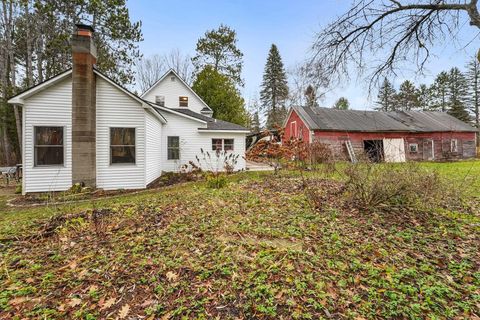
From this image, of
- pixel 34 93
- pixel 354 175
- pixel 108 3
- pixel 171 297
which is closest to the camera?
pixel 171 297

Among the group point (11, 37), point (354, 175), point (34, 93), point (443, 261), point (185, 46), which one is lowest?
point (443, 261)

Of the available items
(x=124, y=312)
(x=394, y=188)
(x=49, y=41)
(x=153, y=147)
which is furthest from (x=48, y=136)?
(x=394, y=188)

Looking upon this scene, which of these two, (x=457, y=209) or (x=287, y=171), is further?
(x=287, y=171)

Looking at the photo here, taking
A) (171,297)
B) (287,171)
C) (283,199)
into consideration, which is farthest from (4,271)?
(287,171)

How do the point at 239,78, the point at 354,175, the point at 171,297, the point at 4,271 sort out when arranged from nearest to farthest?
→ the point at 171,297, the point at 4,271, the point at 354,175, the point at 239,78

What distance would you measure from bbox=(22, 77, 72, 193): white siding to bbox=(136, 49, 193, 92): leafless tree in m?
22.9

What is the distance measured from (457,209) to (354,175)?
2.59 m

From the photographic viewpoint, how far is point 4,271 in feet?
9.49

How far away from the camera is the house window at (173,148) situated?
43.7 ft

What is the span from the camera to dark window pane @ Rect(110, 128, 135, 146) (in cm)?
907

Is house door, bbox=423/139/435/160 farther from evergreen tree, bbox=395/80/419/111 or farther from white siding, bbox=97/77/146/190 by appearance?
white siding, bbox=97/77/146/190

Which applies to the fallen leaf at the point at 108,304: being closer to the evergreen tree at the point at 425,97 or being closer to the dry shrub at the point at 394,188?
the dry shrub at the point at 394,188

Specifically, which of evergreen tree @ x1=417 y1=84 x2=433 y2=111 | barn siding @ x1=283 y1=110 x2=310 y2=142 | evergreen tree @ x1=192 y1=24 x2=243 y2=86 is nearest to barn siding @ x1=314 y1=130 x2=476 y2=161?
barn siding @ x1=283 y1=110 x2=310 y2=142

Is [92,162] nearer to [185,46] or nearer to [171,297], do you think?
[171,297]
